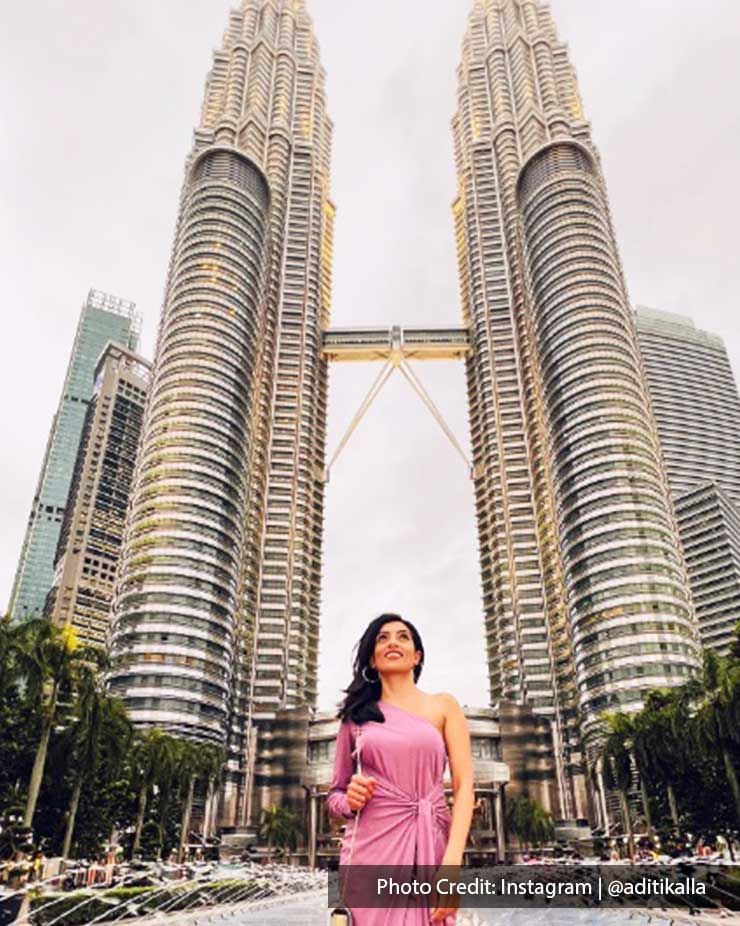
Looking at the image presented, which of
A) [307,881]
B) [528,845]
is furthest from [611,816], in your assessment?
[307,881]

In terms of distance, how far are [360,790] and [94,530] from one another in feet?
629

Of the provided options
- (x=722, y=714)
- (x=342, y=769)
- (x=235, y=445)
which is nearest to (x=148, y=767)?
(x=722, y=714)

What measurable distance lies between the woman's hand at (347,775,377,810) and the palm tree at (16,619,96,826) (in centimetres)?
3934

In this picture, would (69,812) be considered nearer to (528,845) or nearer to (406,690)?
(406,690)

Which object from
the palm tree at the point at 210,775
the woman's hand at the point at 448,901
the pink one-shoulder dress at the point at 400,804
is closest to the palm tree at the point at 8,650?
the pink one-shoulder dress at the point at 400,804

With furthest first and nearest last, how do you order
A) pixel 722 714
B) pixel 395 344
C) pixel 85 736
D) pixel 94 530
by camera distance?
pixel 94 530 → pixel 395 344 → pixel 85 736 → pixel 722 714

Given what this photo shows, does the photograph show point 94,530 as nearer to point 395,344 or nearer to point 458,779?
point 395,344

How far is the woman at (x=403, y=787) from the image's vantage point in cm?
417

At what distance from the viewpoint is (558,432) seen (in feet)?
411

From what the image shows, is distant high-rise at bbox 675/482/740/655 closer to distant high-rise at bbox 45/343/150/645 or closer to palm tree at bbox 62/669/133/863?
distant high-rise at bbox 45/343/150/645

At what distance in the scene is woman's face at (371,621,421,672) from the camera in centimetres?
483

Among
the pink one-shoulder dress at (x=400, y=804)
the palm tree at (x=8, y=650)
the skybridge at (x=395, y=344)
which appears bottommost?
the pink one-shoulder dress at (x=400, y=804)

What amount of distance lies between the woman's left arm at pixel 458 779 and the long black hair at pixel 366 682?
Result: 16.4 inches

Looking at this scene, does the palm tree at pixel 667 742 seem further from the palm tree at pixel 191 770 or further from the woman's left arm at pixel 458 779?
the woman's left arm at pixel 458 779
